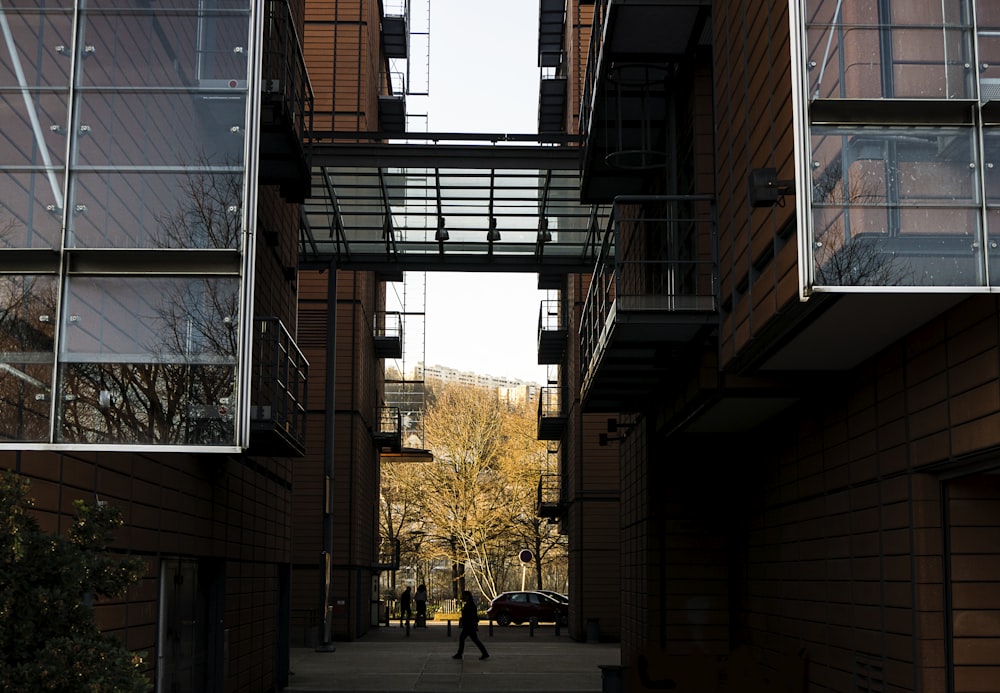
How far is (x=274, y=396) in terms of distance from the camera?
13.9 meters

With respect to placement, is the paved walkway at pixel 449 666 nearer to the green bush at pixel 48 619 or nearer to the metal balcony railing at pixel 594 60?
the metal balcony railing at pixel 594 60

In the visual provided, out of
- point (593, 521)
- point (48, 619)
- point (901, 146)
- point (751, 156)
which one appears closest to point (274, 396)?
point (751, 156)

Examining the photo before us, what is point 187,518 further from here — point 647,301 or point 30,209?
point 647,301

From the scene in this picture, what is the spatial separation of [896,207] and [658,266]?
748cm

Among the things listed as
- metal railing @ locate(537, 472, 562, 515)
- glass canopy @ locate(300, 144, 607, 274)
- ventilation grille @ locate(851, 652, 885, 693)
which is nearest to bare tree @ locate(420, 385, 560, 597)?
metal railing @ locate(537, 472, 562, 515)

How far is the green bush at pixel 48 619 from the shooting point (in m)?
6.21

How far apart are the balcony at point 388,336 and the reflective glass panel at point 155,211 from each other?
2832 centimetres

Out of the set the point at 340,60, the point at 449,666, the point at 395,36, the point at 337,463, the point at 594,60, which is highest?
the point at 395,36

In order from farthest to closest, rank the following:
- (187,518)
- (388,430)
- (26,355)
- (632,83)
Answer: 1. (388,430)
2. (632,83)
3. (187,518)
4. (26,355)

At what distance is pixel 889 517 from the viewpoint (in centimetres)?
1009

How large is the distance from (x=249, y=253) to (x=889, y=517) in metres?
5.47

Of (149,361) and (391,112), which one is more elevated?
(391,112)

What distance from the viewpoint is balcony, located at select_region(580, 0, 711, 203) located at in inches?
509

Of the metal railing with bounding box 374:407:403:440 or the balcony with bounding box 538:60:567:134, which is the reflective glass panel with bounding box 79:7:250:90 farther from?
the metal railing with bounding box 374:407:403:440
